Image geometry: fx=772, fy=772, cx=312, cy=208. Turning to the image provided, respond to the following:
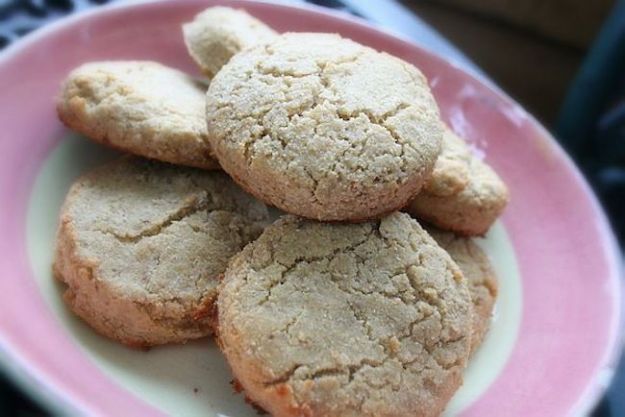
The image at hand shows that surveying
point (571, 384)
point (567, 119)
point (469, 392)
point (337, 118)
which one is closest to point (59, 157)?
point (337, 118)

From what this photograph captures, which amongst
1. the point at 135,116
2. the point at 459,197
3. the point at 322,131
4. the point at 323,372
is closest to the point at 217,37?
the point at 135,116

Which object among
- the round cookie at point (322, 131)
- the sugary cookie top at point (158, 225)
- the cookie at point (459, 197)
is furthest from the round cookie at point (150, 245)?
the cookie at point (459, 197)

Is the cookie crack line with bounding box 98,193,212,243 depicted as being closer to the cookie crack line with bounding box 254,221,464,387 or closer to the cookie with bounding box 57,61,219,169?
the cookie with bounding box 57,61,219,169

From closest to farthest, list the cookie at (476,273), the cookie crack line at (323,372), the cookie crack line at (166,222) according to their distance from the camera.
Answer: the cookie crack line at (323,372), the cookie crack line at (166,222), the cookie at (476,273)

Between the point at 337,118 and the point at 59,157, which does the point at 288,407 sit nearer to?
the point at 337,118

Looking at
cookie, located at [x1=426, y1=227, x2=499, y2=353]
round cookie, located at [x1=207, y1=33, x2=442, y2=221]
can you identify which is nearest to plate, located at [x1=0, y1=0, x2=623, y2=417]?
cookie, located at [x1=426, y1=227, x2=499, y2=353]

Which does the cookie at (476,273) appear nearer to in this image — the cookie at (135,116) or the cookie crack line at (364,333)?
the cookie crack line at (364,333)

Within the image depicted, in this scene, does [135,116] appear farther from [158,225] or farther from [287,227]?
[287,227]
